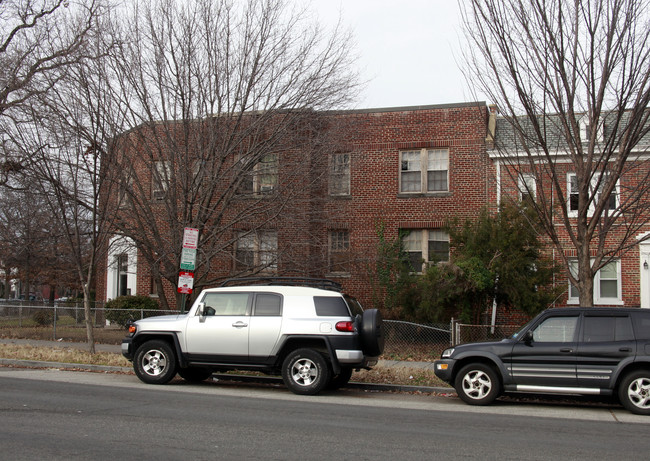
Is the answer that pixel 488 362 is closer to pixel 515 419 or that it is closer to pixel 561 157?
pixel 515 419

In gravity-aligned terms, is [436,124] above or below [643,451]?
above

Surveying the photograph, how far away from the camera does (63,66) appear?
18.6 meters

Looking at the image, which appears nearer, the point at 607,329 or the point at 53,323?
the point at 607,329

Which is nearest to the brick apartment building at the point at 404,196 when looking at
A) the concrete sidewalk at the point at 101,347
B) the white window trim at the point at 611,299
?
the white window trim at the point at 611,299

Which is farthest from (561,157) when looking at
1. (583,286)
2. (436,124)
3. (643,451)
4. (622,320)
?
(643,451)

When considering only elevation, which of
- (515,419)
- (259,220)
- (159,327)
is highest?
(259,220)

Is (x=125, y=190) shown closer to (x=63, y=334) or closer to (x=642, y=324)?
(x=63, y=334)

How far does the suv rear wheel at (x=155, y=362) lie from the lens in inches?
464

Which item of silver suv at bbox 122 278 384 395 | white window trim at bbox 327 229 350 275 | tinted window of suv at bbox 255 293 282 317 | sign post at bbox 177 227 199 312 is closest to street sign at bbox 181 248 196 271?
sign post at bbox 177 227 199 312

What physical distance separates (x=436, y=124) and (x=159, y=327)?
42.8 feet

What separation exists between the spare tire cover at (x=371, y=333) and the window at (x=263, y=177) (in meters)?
7.58

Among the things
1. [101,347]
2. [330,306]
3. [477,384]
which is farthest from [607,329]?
[101,347]

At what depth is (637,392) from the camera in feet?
31.4

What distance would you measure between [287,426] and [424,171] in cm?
1509
